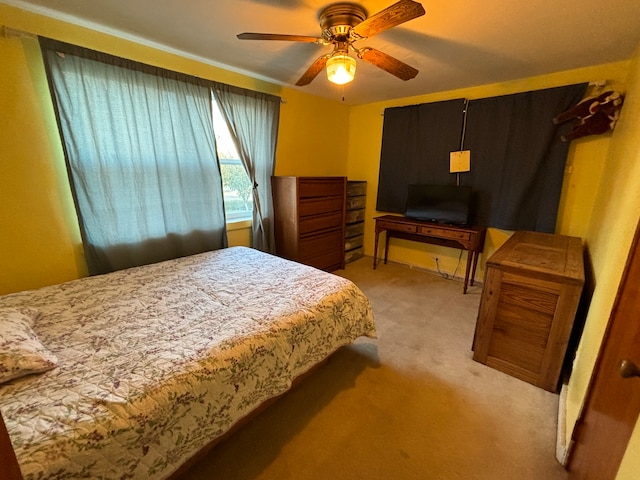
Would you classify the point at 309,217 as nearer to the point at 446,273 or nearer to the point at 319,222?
the point at 319,222

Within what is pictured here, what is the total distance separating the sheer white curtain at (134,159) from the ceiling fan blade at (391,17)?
5.45 feet

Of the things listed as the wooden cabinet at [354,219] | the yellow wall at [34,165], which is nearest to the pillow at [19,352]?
the yellow wall at [34,165]

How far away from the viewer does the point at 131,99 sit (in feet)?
7.00

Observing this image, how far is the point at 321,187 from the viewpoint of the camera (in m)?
3.29

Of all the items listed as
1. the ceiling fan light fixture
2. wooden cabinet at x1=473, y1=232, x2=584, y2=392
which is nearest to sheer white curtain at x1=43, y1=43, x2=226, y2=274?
the ceiling fan light fixture

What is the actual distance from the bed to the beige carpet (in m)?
0.27

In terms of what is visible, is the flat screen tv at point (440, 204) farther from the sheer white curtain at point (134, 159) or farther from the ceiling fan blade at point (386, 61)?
the sheer white curtain at point (134, 159)

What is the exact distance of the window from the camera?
283cm

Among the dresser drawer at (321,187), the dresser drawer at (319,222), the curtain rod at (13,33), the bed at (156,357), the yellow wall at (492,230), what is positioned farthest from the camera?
the dresser drawer at (319,222)

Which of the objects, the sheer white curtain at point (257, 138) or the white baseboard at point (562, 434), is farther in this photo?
the sheer white curtain at point (257, 138)

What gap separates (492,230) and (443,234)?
0.61 m

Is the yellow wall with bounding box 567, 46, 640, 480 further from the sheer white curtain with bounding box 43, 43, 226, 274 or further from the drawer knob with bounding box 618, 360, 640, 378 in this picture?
the sheer white curtain with bounding box 43, 43, 226, 274

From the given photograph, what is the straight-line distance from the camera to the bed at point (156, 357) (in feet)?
2.92

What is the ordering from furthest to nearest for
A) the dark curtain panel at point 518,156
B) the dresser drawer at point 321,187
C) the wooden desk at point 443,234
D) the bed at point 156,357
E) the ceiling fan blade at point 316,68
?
the dresser drawer at point 321,187 → the wooden desk at point 443,234 → the dark curtain panel at point 518,156 → the ceiling fan blade at point 316,68 → the bed at point 156,357
